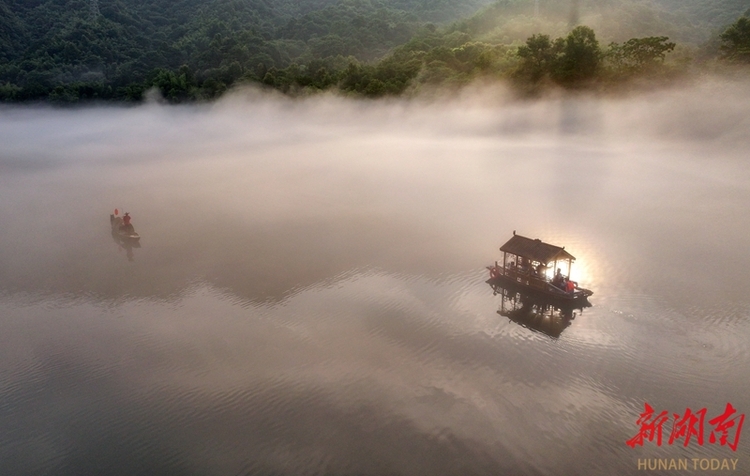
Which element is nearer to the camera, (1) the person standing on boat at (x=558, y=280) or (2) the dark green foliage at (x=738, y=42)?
(1) the person standing on boat at (x=558, y=280)

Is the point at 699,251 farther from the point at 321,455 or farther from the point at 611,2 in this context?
the point at 611,2

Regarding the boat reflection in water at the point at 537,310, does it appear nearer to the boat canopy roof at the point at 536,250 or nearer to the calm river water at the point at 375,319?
the calm river water at the point at 375,319

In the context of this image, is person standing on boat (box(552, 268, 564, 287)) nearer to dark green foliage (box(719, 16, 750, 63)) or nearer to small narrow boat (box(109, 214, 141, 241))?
small narrow boat (box(109, 214, 141, 241))

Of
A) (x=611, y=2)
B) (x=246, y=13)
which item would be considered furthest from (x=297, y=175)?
(x=246, y=13)

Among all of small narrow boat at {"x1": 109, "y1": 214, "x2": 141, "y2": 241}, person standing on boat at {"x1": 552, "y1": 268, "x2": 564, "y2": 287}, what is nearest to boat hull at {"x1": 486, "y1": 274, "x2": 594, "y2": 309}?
person standing on boat at {"x1": 552, "y1": 268, "x2": 564, "y2": 287}

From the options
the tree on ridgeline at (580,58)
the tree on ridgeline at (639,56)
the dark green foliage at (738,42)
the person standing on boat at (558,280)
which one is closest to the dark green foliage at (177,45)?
the tree on ridgeline at (580,58)

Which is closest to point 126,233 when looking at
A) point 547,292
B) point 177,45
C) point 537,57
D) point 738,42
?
point 547,292
